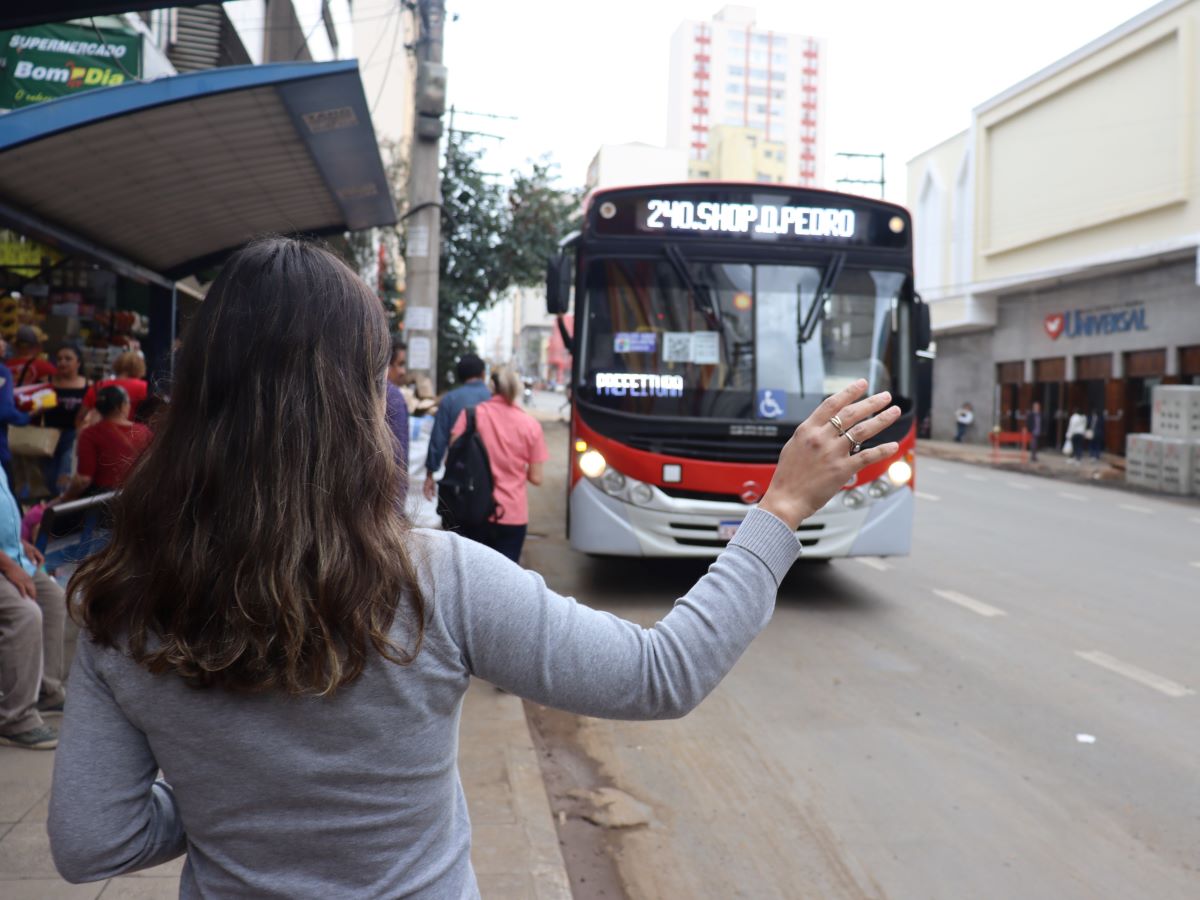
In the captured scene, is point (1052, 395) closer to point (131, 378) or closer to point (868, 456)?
point (131, 378)

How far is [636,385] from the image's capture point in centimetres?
825

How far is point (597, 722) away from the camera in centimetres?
587

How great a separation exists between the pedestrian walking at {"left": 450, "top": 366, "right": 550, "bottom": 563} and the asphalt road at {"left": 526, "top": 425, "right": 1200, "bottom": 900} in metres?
1.39

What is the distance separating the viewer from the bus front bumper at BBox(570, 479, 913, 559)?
807 centimetres

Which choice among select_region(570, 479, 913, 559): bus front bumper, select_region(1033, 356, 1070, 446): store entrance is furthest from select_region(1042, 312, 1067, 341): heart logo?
select_region(570, 479, 913, 559): bus front bumper

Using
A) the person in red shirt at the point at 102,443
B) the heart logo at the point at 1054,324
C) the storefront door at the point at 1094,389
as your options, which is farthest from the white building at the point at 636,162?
the person in red shirt at the point at 102,443

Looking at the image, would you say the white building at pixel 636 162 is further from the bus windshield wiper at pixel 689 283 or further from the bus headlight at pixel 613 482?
the bus headlight at pixel 613 482

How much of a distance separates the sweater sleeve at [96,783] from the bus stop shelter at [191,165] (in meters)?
5.08

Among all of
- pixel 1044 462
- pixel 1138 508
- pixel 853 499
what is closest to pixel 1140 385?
pixel 1044 462

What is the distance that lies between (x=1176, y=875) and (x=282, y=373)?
4013 mm

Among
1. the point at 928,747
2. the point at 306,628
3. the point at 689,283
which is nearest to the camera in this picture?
the point at 306,628

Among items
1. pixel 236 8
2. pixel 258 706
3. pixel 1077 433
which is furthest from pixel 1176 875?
pixel 1077 433

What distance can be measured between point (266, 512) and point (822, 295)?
7.49m

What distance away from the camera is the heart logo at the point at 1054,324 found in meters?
31.7
